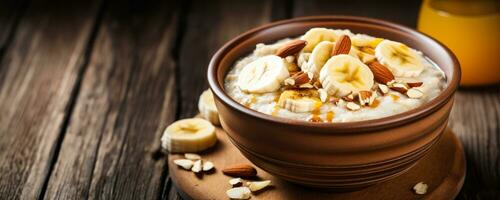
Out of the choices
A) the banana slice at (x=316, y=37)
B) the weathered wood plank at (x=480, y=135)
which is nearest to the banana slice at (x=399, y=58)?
the banana slice at (x=316, y=37)

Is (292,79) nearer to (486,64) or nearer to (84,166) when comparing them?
(84,166)

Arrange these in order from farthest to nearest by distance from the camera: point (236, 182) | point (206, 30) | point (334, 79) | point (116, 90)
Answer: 1. point (206, 30)
2. point (116, 90)
3. point (236, 182)
4. point (334, 79)

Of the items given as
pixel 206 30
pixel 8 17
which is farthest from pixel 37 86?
pixel 206 30

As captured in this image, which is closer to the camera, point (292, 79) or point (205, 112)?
point (292, 79)

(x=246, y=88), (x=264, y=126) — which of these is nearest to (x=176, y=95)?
(x=246, y=88)

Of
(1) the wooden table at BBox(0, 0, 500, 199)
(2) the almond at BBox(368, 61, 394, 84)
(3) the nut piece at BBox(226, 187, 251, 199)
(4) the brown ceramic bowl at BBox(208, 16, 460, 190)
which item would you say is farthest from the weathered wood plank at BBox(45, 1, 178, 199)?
(2) the almond at BBox(368, 61, 394, 84)

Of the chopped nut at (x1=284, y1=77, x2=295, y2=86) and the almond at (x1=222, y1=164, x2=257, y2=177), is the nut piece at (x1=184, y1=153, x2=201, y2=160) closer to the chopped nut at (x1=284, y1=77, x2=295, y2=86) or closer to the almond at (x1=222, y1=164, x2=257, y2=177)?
the almond at (x1=222, y1=164, x2=257, y2=177)

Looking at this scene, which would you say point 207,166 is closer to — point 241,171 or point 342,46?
point 241,171
